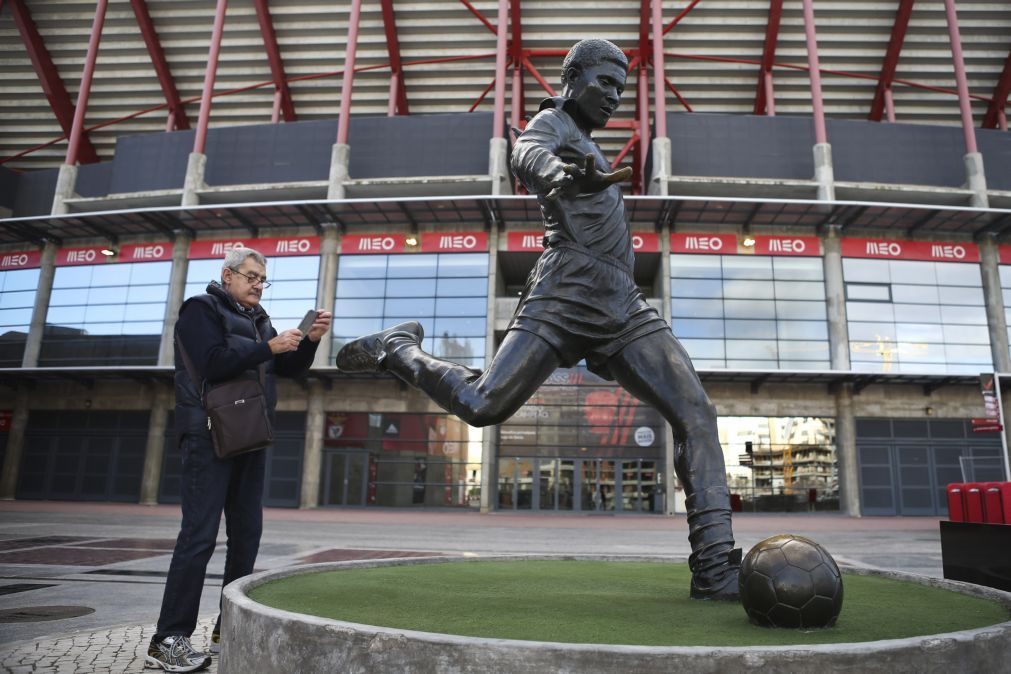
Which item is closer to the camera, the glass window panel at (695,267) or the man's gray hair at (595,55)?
the man's gray hair at (595,55)

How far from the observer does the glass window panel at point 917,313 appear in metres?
26.0

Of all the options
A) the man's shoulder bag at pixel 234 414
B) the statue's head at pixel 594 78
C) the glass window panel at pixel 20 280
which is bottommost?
the man's shoulder bag at pixel 234 414

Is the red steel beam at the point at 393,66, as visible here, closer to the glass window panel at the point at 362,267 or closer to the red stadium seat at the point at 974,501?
the glass window panel at the point at 362,267

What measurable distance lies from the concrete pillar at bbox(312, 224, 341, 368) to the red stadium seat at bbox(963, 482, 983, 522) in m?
22.8

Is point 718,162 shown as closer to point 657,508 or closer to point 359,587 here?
point 657,508

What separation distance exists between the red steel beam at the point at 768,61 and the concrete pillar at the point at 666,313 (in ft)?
26.4

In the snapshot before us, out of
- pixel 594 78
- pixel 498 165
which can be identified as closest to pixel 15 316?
pixel 498 165

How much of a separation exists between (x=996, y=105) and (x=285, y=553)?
119ft

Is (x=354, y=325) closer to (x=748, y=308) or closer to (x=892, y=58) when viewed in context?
(x=748, y=308)

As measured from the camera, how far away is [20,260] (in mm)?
30016

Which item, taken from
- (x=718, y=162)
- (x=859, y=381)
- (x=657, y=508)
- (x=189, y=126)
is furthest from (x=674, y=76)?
(x=189, y=126)

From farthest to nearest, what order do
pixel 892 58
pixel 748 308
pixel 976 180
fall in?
pixel 892 58
pixel 748 308
pixel 976 180

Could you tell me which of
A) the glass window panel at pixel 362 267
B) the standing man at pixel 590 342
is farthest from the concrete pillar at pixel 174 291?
the standing man at pixel 590 342

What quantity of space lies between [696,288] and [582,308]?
78.3 ft
